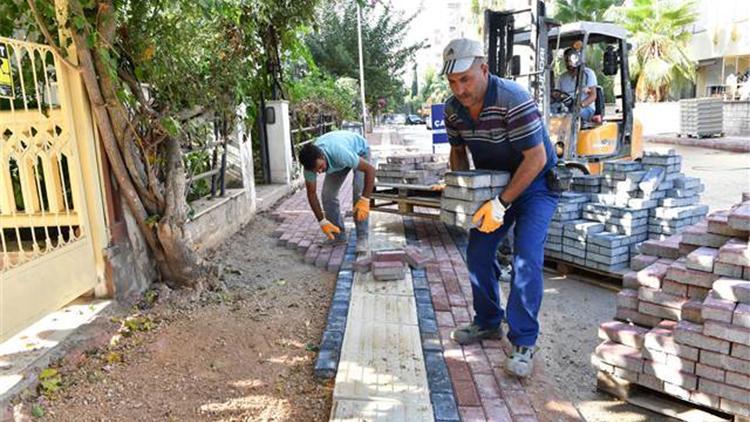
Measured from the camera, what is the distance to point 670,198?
534 centimetres

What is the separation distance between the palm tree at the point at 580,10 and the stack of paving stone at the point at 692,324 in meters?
24.7

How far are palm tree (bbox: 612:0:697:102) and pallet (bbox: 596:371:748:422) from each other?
22.8 meters

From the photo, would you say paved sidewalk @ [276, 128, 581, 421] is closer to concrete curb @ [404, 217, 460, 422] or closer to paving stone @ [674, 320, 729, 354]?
concrete curb @ [404, 217, 460, 422]

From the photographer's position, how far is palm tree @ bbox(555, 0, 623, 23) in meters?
25.2

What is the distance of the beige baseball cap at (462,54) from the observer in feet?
10.1

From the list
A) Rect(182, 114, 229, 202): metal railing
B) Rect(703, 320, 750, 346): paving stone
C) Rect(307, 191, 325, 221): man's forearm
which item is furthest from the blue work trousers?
Rect(182, 114, 229, 202): metal railing

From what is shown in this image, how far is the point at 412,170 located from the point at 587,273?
229 cm

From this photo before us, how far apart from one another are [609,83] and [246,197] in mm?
26213

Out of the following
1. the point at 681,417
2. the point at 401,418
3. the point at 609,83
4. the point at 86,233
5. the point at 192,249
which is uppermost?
the point at 609,83

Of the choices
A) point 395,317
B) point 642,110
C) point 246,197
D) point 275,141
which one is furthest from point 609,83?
point 395,317

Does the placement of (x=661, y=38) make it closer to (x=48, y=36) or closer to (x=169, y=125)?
(x=169, y=125)

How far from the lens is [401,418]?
2.73 metres

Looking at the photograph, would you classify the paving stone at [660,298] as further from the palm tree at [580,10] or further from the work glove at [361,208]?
the palm tree at [580,10]

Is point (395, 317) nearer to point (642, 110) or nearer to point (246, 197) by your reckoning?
point (246, 197)
